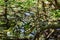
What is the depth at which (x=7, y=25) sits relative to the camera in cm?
336

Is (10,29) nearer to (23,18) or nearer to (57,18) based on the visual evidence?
(23,18)

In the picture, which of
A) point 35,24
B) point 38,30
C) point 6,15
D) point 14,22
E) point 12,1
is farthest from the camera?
point 12,1

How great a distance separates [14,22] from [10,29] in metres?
0.20

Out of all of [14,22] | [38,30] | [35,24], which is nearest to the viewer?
[38,30]

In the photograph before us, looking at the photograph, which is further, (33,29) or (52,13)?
(52,13)

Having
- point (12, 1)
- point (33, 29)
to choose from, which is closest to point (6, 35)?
point (33, 29)

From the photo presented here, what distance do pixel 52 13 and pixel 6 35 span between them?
1020mm

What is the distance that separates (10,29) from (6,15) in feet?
1.69

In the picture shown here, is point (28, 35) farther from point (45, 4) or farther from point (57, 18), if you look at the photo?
point (45, 4)

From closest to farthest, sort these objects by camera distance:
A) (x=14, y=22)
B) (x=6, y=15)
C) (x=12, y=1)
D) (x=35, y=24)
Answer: (x=35, y=24)
(x=14, y=22)
(x=6, y=15)
(x=12, y=1)

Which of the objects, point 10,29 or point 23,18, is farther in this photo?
point 23,18

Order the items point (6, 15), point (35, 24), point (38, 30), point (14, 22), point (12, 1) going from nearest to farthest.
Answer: point (38, 30) → point (35, 24) → point (14, 22) → point (6, 15) → point (12, 1)

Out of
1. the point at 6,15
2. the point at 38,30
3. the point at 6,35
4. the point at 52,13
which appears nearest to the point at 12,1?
the point at 6,15

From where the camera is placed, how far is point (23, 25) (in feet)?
10.4
